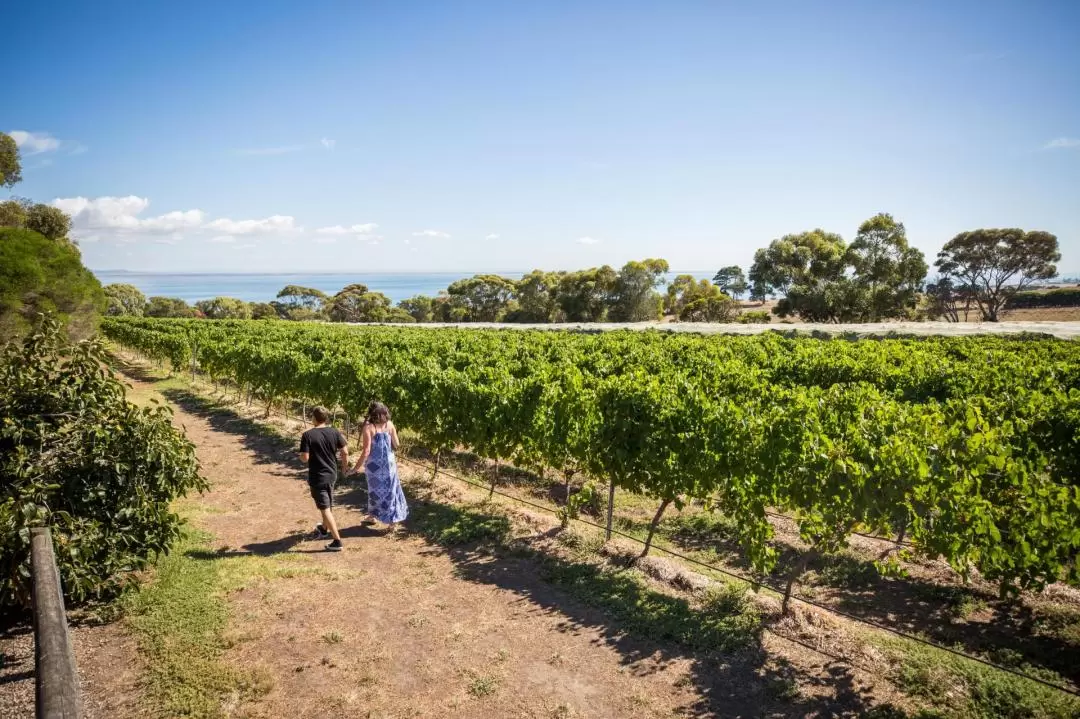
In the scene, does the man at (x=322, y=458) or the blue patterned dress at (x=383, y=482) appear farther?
the blue patterned dress at (x=383, y=482)

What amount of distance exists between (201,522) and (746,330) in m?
40.7

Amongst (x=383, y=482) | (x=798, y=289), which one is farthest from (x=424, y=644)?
(x=798, y=289)

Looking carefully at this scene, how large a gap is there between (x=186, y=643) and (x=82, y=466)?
2.16 metres

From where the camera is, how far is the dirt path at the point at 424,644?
4.89m

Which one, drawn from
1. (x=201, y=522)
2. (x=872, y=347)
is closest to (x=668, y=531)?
(x=201, y=522)

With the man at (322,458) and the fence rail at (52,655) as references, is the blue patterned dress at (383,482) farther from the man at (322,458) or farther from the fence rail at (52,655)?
the fence rail at (52,655)

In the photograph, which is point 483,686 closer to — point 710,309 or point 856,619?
point 856,619

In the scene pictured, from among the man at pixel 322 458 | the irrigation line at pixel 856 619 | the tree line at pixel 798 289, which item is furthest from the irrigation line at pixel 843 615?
the tree line at pixel 798 289

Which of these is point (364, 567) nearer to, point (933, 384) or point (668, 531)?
→ point (668, 531)

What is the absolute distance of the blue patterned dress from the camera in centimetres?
840

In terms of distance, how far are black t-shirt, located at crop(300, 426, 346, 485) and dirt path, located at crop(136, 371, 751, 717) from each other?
1.18m

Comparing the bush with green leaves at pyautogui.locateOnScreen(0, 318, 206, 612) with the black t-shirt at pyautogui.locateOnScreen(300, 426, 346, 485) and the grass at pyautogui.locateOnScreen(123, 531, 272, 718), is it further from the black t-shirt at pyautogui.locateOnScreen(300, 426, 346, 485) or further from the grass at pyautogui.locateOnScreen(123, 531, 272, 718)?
the black t-shirt at pyautogui.locateOnScreen(300, 426, 346, 485)

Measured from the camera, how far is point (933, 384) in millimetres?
12898

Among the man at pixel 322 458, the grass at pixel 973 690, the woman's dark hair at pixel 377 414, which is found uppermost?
the woman's dark hair at pixel 377 414
